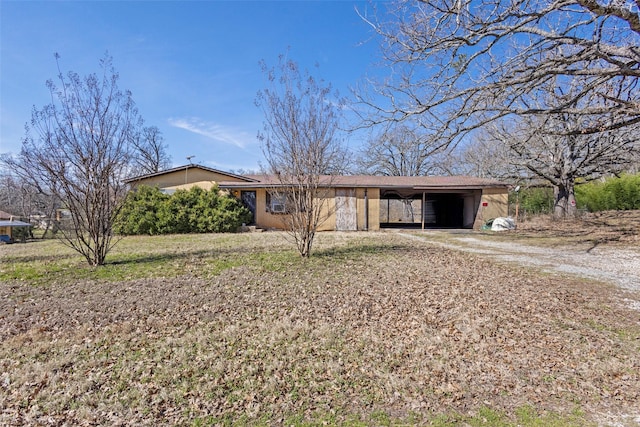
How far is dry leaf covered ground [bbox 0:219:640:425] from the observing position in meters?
2.54

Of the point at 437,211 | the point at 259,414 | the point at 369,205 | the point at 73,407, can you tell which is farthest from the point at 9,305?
the point at 437,211

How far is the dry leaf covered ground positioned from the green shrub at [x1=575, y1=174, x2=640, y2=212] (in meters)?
17.1

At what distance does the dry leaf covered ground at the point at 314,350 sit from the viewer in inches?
99.9

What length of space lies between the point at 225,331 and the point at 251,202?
1385cm

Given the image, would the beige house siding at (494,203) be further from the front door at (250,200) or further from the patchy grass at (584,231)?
the front door at (250,200)

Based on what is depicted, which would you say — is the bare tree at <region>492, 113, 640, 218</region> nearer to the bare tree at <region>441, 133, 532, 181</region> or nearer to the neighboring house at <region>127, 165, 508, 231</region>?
the bare tree at <region>441, 133, 532, 181</region>

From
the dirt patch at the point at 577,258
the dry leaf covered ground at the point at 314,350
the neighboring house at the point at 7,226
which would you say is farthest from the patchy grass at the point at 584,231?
the neighboring house at the point at 7,226

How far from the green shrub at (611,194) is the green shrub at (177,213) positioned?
20.2m

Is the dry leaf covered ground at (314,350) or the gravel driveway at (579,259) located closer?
the dry leaf covered ground at (314,350)

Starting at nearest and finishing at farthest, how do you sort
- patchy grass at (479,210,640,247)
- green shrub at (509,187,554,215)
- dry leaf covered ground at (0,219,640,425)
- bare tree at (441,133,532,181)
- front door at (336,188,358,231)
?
dry leaf covered ground at (0,219,640,425), patchy grass at (479,210,640,247), bare tree at (441,133,532,181), front door at (336,188,358,231), green shrub at (509,187,554,215)

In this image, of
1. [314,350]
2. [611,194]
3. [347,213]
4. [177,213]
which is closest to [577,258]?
[314,350]

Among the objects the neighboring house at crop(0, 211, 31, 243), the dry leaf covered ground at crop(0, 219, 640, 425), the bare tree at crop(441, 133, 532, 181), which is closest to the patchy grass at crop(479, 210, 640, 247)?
the bare tree at crop(441, 133, 532, 181)

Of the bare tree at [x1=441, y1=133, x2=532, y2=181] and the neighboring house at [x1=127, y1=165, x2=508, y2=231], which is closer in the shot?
the bare tree at [x1=441, y1=133, x2=532, y2=181]

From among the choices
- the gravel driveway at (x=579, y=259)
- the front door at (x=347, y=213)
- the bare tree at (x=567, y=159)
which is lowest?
the gravel driveway at (x=579, y=259)
